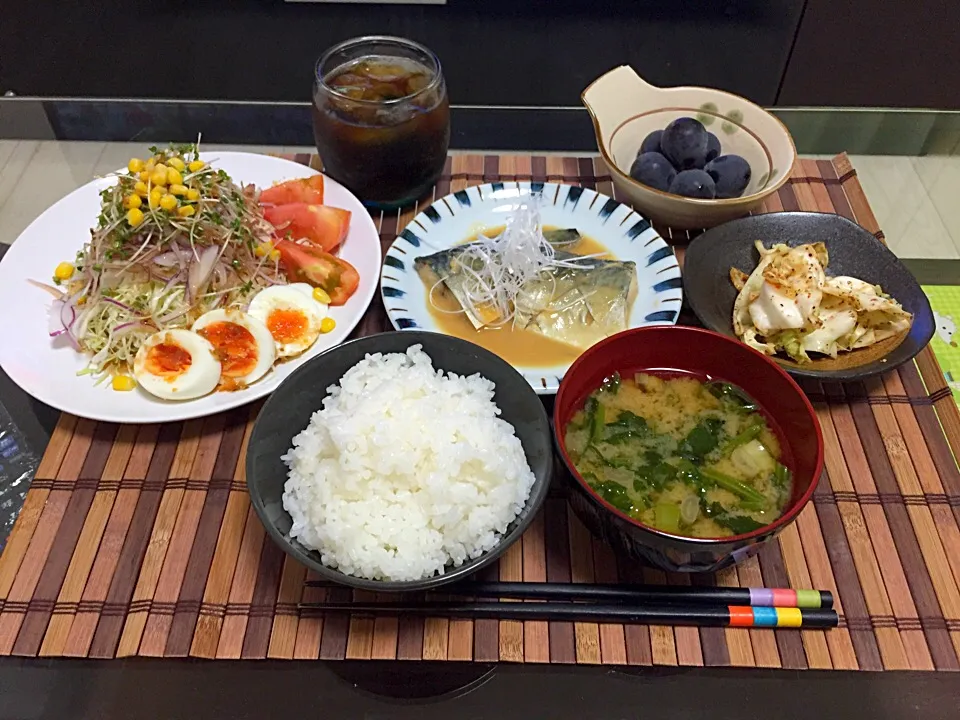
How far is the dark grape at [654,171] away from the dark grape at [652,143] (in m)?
0.06

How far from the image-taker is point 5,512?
5.51 ft

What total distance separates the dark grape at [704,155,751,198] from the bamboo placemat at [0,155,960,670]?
2.20 ft

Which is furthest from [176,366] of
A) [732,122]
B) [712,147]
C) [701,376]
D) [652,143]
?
[732,122]

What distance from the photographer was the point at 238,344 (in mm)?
1787

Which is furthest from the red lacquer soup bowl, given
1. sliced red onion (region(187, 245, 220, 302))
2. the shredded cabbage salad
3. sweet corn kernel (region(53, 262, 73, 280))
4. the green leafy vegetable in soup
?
sweet corn kernel (region(53, 262, 73, 280))

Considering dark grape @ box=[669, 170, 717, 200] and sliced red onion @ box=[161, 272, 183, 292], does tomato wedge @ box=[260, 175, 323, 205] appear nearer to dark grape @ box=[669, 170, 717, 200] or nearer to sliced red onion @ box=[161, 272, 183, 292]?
sliced red onion @ box=[161, 272, 183, 292]

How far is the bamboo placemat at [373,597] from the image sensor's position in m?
1.41

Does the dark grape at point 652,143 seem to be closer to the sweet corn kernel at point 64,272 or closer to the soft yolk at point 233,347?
the soft yolk at point 233,347

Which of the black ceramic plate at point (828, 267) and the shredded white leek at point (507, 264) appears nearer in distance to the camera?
the black ceramic plate at point (828, 267)

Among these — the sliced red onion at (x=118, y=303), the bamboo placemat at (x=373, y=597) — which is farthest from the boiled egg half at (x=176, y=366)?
the sliced red onion at (x=118, y=303)

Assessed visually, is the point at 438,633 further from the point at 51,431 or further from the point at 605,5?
the point at 605,5

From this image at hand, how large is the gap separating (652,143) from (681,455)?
1138mm

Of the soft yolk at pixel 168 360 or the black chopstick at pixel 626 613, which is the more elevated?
the soft yolk at pixel 168 360

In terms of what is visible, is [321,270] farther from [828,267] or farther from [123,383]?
[828,267]
